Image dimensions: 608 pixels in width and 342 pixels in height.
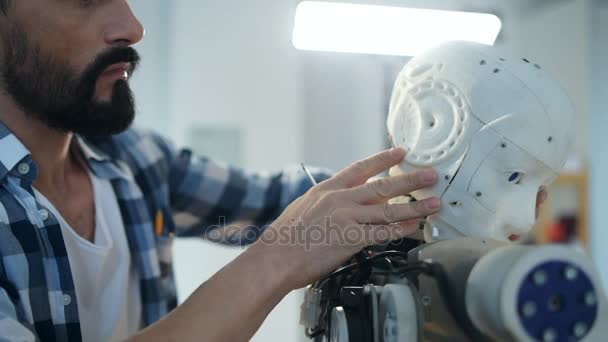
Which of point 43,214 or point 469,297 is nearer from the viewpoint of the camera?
point 469,297

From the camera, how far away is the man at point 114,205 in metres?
0.69

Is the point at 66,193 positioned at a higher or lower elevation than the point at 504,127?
lower

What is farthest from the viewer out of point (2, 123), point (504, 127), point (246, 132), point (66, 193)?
point (246, 132)

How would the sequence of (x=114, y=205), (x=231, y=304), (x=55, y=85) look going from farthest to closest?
(x=114, y=205) < (x=55, y=85) < (x=231, y=304)

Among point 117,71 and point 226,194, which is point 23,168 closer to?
point 117,71

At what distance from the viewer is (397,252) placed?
2.32 feet

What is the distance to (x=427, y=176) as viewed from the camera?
A: 2.31ft

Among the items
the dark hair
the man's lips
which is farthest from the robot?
the dark hair

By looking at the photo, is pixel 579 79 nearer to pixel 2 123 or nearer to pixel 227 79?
pixel 227 79

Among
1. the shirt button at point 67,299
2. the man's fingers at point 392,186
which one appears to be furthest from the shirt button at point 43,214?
the man's fingers at point 392,186

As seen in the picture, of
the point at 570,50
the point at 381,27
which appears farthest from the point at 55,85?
the point at 570,50

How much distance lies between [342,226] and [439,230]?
139 mm

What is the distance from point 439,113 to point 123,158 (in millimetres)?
678

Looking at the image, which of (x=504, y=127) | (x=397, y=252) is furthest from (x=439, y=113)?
(x=397, y=252)
